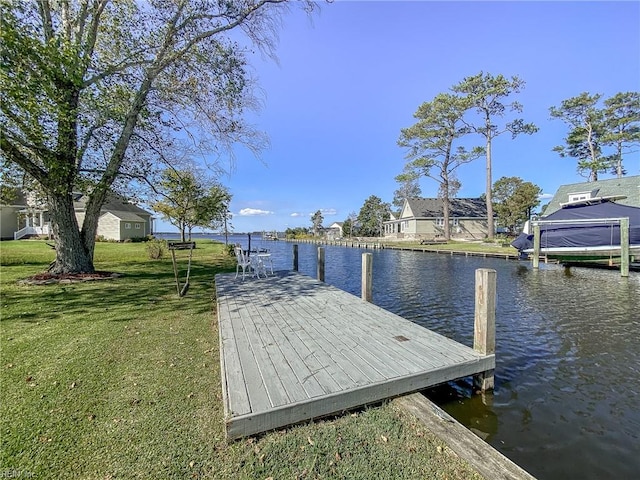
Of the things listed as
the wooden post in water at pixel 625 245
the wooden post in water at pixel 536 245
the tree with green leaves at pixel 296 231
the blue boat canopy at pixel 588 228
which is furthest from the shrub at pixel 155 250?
the tree with green leaves at pixel 296 231

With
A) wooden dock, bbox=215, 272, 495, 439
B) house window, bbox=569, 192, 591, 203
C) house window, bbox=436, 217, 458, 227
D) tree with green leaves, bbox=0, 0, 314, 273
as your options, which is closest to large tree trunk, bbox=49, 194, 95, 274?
tree with green leaves, bbox=0, 0, 314, 273

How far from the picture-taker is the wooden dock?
8.06 feet

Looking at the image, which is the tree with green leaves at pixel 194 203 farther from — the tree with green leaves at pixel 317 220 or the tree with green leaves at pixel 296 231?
the tree with green leaves at pixel 296 231

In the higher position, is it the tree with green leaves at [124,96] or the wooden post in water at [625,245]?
the tree with green leaves at [124,96]

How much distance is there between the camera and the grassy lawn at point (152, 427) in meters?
2.01

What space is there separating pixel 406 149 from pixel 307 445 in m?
34.6

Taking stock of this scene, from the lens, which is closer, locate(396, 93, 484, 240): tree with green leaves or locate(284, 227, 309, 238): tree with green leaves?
locate(396, 93, 484, 240): tree with green leaves

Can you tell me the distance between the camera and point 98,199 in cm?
870

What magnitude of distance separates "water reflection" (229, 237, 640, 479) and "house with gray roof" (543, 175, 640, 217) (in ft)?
44.4

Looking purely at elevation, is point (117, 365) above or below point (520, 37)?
below

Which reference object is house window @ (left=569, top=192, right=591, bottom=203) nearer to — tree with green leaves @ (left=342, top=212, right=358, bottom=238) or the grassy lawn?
the grassy lawn

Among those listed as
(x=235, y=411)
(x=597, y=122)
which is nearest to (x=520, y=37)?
(x=235, y=411)

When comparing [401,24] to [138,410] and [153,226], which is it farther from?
[153,226]

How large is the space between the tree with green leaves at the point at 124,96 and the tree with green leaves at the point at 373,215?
151 ft
